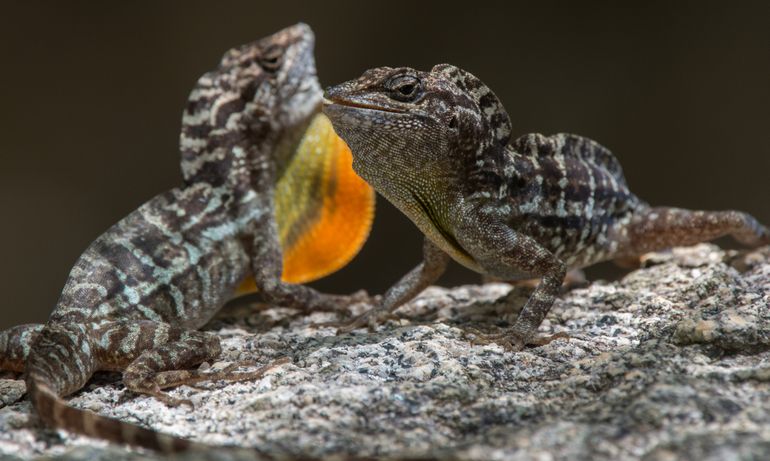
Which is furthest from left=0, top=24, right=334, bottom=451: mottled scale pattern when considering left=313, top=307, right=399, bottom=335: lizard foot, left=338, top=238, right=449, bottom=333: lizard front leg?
left=338, top=238, right=449, bottom=333: lizard front leg

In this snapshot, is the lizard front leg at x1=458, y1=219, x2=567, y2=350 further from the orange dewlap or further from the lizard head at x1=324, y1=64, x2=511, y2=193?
the orange dewlap

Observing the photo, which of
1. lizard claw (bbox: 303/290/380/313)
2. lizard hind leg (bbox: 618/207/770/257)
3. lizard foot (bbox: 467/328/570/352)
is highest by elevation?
lizard hind leg (bbox: 618/207/770/257)

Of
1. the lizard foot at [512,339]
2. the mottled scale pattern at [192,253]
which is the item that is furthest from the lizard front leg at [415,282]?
the lizard foot at [512,339]

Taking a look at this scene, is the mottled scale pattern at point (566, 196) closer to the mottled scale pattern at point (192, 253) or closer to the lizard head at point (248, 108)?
the mottled scale pattern at point (192, 253)

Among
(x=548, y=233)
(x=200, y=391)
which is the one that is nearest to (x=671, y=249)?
(x=548, y=233)

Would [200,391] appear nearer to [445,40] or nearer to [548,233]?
[548,233]
